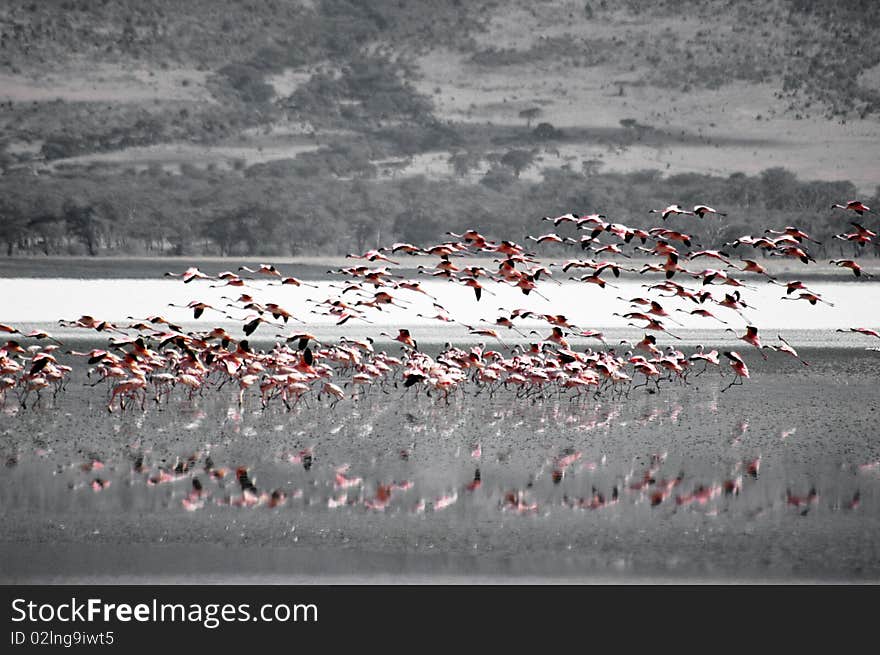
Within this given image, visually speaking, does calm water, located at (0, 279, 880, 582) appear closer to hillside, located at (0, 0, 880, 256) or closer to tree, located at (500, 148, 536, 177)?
hillside, located at (0, 0, 880, 256)

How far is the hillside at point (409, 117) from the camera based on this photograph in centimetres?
7081

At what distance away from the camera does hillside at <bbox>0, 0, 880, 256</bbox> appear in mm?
70812

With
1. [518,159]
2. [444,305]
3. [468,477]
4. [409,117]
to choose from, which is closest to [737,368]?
[468,477]

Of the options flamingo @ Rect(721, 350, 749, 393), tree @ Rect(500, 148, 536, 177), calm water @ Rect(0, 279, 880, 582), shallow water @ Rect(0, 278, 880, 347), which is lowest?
calm water @ Rect(0, 279, 880, 582)

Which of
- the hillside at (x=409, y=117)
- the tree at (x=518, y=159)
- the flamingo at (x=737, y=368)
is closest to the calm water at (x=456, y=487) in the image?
the flamingo at (x=737, y=368)

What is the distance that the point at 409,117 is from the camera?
79062 millimetres

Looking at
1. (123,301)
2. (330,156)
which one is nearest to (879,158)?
(330,156)

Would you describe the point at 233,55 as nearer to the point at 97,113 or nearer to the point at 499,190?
the point at 97,113

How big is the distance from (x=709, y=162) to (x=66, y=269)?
39785 mm

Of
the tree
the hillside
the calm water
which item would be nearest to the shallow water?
the calm water

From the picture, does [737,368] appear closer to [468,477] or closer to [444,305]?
[468,477]

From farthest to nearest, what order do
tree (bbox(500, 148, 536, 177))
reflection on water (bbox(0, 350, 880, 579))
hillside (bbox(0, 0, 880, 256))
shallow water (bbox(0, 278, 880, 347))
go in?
tree (bbox(500, 148, 536, 177))
hillside (bbox(0, 0, 880, 256))
shallow water (bbox(0, 278, 880, 347))
reflection on water (bbox(0, 350, 880, 579))

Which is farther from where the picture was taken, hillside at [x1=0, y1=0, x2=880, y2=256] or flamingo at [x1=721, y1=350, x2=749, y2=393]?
hillside at [x1=0, y1=0, x2=880, y2=256]

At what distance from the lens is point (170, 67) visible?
82.7 m
